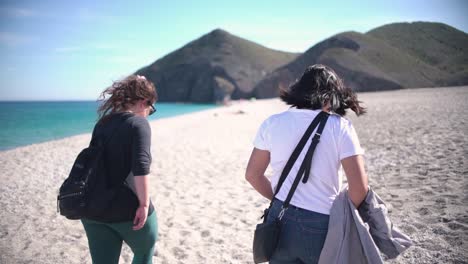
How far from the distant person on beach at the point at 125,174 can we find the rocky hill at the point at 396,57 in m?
36.4

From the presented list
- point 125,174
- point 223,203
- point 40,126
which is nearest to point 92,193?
point 125,174

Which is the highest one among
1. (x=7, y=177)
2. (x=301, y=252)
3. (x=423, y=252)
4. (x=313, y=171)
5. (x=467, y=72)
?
(x=467, y=72)

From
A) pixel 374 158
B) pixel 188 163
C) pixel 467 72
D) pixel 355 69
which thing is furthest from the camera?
pixel 355 69

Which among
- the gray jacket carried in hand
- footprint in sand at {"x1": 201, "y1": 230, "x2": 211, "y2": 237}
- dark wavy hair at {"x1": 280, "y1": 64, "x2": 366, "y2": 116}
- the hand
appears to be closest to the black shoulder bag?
dark wavy hair at {"x1": 280, "y1": 64, "x2": 366, "y2": 116}

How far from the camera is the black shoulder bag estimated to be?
61.8 inches

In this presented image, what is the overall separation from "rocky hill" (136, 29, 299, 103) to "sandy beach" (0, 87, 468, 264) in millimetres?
84145

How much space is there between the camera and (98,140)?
1915mm

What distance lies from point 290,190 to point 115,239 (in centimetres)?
124

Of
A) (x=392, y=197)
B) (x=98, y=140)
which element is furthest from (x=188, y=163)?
(x=98, y=140)

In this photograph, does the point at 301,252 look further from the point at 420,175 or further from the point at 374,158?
the point at 374,158

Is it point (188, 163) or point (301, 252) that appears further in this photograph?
point (188, 163)

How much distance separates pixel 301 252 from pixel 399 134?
9.39 metres

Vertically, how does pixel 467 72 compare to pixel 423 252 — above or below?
above

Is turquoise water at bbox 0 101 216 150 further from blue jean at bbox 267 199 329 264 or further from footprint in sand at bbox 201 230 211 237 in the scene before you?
footprint in sand at bbox 201 230 211 237
